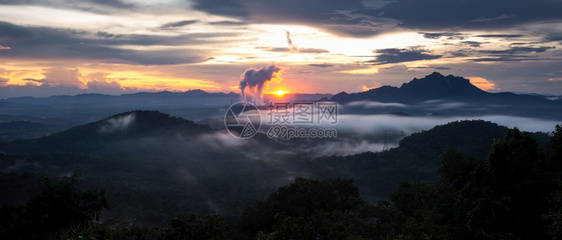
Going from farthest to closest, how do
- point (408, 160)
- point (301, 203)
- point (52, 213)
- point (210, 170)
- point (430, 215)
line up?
point (210, 170), point (408, 160), point (301, 203), point (52, 213), point (430, 215)

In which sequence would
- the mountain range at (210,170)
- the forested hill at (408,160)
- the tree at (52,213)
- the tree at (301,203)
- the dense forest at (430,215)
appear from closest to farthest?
the dense forest at (430,215) < the tree at (52,213) < the tree at (301,203) < the mountain range at (210,170) < the forested hill at (408,160)

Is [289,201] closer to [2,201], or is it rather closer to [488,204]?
[488,204]

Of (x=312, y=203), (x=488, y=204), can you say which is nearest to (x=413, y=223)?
(x=488, y=204)

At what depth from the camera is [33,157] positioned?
13700 cm

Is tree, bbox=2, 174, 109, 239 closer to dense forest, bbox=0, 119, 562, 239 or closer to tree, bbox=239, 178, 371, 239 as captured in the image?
dense forest, bbox=0, 119, 562, 239

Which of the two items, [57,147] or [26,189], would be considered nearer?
[26,189]

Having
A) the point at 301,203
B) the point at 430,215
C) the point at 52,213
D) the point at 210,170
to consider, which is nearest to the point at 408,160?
the point at 210,170

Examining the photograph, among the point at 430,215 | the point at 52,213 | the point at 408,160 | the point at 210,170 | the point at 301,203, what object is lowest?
the point at 210,170

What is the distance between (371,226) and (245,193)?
93941 mm

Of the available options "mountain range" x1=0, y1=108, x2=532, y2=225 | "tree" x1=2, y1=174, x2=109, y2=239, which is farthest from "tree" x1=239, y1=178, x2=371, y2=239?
"mountain range" x1=0, y1=108, x2=532, y2=225

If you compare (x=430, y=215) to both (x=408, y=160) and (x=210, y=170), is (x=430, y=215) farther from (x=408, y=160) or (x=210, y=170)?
(x=210, y=170)

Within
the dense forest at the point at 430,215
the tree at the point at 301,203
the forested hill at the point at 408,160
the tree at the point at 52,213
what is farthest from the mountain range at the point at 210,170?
the dense forest at the point at 430,215

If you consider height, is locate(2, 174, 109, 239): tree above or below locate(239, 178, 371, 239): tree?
above

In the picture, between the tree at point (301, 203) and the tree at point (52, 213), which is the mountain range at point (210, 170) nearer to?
the tree at point (301, 203)
